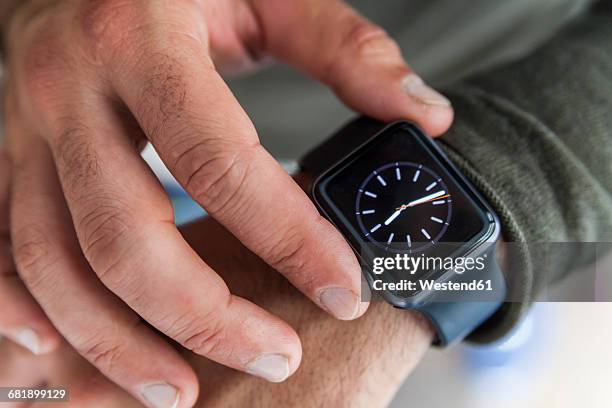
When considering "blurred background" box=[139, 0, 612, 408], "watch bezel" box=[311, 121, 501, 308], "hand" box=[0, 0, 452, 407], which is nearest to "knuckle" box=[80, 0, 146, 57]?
"hand" box=[0, 0, 452, 407]

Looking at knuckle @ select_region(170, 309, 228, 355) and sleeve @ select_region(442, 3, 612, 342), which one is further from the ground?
sleeve @ select_region(442, 3, 612, 342)

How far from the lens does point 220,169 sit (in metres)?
0.61

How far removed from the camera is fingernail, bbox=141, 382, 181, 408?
707 mm

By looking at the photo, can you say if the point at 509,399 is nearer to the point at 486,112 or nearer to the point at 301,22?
the point at 486,112

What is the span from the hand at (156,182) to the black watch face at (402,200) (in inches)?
1.4

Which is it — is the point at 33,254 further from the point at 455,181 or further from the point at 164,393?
the point at 455,181

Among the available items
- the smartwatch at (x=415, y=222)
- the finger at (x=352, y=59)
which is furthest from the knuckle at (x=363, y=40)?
the smartwatch at (x=415, y=222)

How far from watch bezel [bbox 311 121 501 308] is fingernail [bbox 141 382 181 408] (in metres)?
0.25

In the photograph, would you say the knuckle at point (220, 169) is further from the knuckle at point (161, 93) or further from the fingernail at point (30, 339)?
the fingernail at point (30, 339)

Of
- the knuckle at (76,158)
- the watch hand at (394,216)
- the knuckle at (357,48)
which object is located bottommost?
the watch hand at (394,216)

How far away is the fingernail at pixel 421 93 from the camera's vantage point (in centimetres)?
73

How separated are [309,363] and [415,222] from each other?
0.20m

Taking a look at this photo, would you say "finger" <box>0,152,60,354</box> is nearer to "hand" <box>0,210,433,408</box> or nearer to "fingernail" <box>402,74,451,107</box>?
"hand" <box>0,210,433,408</box>

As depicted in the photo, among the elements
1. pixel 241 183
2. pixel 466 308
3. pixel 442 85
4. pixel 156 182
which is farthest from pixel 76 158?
pixel 442 85
